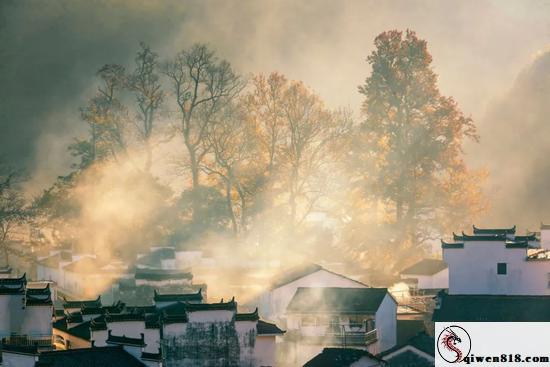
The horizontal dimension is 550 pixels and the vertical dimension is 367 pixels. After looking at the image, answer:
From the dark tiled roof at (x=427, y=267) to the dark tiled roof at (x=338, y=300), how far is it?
381 inches

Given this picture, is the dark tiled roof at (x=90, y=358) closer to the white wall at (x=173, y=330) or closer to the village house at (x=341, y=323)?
the white wall at (x=173, y=330)

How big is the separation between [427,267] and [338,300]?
12.8 meters

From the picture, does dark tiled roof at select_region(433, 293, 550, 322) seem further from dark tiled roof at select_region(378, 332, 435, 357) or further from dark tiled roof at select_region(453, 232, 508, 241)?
dark tiled roof at select_region(453, 232, 508, 241)

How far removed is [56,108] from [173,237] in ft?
89.9

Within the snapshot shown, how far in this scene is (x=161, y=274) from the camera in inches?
3305

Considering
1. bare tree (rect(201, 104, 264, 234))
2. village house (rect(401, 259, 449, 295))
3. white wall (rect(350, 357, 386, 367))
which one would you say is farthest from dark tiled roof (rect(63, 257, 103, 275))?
white wall (rect(350, 357, 386, 367))

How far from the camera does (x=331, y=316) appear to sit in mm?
69688

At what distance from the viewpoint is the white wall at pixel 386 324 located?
69.6 meters

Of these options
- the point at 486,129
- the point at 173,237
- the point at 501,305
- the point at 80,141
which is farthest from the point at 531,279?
the point at 486,129

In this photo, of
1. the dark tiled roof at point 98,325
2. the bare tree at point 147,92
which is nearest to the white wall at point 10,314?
the dark tiled roof at point 98,325

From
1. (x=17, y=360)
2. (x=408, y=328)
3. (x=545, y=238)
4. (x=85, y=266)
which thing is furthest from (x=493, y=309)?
(x=85, y=266)

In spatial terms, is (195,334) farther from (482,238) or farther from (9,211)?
(9,211)

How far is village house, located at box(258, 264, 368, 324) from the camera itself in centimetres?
7681

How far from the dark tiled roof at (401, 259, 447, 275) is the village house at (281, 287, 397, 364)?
33.0 ft
